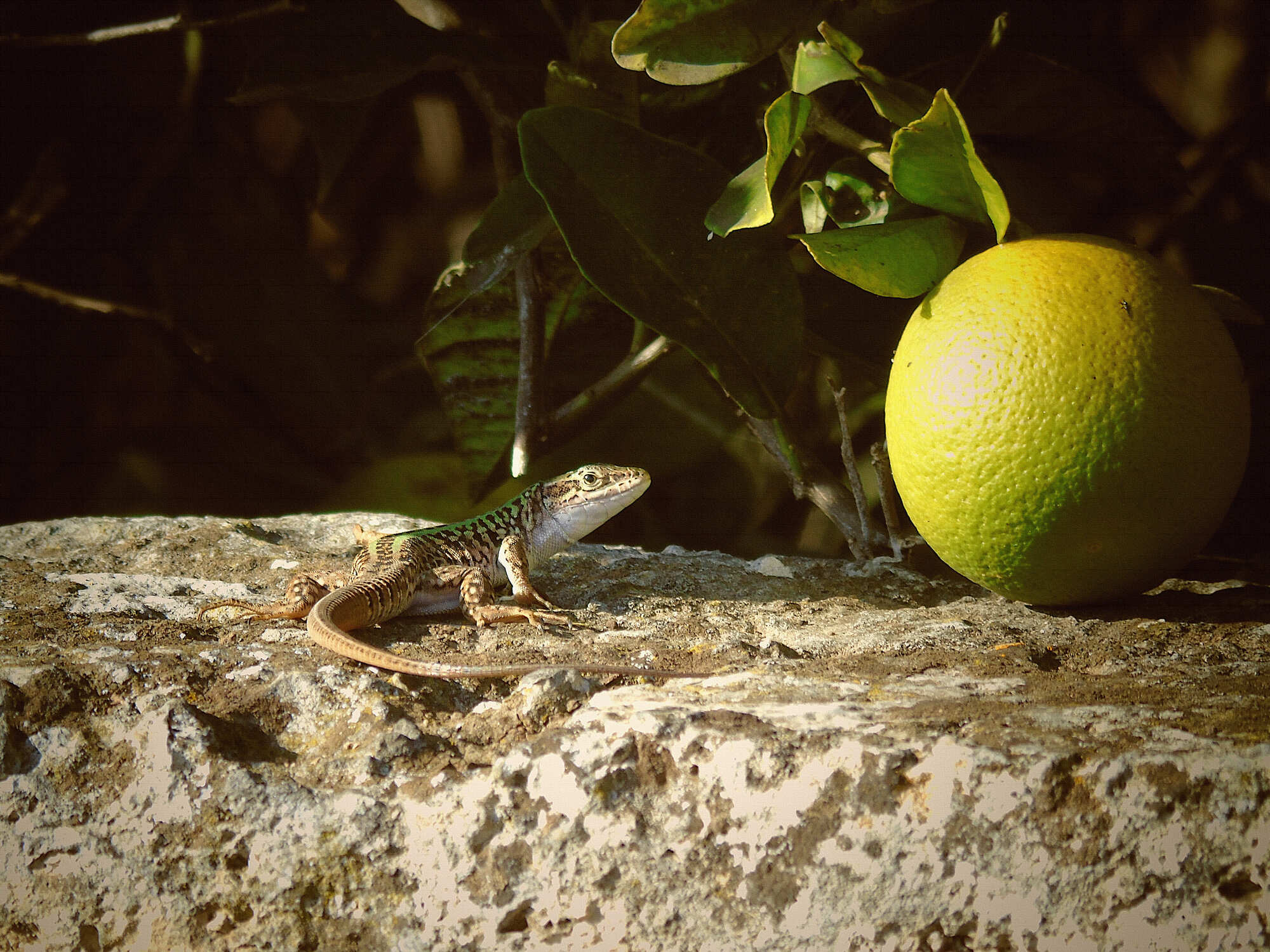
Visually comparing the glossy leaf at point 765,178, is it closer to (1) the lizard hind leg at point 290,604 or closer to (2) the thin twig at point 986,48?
(2) the thin twig at point 986,48

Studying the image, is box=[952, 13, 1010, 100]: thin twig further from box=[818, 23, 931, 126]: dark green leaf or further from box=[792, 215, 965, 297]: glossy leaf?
box=[792, 215, 965, 297]: glossy leaf

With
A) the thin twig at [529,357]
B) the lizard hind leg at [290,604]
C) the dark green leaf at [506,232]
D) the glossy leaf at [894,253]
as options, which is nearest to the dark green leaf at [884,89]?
the glossy leaf at [894,253]

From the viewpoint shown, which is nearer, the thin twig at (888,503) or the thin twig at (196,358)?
the thin twig at (888,503)

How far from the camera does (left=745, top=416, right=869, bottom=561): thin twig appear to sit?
137 centimetres

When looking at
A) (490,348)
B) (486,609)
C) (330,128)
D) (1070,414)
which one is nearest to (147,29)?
(330,128)

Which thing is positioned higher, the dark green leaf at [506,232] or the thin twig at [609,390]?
the dark green leaf at [506,232]

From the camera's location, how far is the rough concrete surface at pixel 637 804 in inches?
24.4

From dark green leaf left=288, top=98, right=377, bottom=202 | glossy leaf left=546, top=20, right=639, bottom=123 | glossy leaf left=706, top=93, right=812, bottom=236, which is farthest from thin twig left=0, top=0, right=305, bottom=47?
glossy leaf left=706, top=93, right=812, bottom=236

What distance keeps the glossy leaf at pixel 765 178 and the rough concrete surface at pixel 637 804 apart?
45 centimetres

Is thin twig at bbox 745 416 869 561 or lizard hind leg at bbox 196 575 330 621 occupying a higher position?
thin twig at bbox 745 416 869 561

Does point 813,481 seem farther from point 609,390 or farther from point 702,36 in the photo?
point 702,36

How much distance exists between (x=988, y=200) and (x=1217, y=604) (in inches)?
19.6

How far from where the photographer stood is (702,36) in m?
1.10

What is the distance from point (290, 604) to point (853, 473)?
69 cm
